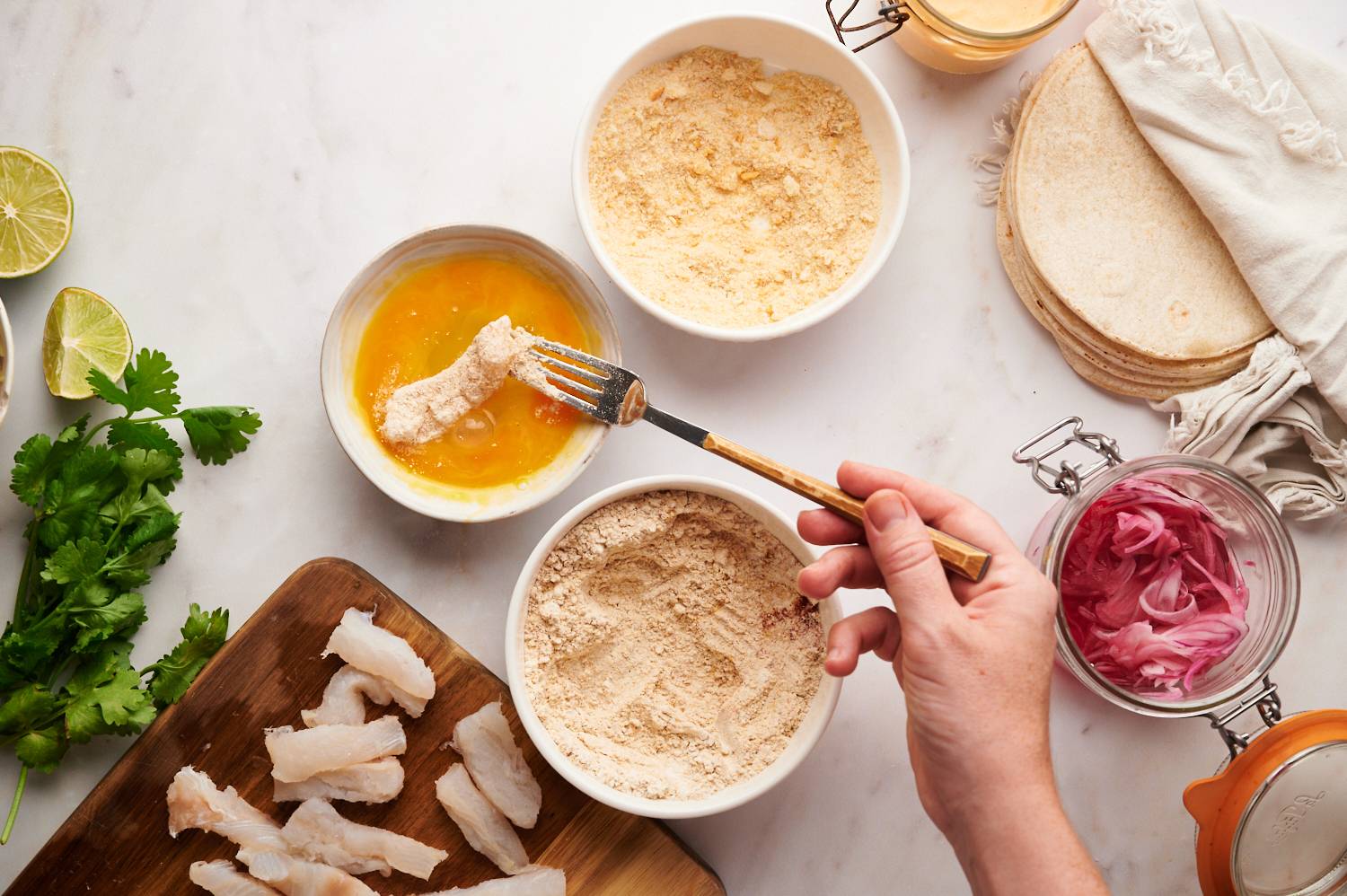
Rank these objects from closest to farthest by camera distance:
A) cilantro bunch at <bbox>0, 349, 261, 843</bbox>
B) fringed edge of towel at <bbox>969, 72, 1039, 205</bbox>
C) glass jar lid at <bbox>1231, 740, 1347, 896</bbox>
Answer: glass jar lid at <bbox>1231, 740, 1347, 896</bbox>
cilantro bunch at <bbox>0, 349, 261, 843</bbox>
fringed edge of towel at <bbox>969, 72, 1039, 205</bbox>

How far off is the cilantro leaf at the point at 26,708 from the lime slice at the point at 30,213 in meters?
0.78

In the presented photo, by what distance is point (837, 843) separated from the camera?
1.93 meters

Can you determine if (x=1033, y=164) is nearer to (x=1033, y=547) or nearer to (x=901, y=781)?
(x=1033, y=547)

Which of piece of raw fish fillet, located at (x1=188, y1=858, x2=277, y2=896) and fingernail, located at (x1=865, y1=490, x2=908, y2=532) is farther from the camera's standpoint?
piece of raw fish fillet, located at (x1=188, y1=858, x2=277, y2=896)

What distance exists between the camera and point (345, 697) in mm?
1792

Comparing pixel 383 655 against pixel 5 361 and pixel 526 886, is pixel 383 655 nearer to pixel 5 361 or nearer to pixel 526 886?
pixel 526 886

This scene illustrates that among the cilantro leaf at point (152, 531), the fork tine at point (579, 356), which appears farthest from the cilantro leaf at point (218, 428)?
the fork tine at point (579, 356)

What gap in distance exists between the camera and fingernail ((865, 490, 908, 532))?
1.45m

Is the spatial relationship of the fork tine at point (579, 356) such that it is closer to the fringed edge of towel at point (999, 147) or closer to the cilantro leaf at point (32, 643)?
the fringed edge of towel at point (999, 147)

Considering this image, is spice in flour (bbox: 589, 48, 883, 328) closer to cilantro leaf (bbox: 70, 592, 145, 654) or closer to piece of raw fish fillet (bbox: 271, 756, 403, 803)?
piece of raw fish fillet (bbox: 271, 756, 403, 803)

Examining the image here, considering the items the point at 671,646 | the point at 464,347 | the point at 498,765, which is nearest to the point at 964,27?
the point at 464,347

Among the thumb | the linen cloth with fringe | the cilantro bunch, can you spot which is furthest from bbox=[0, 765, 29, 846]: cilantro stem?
the linen cloth with fringe

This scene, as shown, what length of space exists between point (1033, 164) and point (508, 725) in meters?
1.47

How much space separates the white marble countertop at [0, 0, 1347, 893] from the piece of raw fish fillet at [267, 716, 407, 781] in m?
0.28
